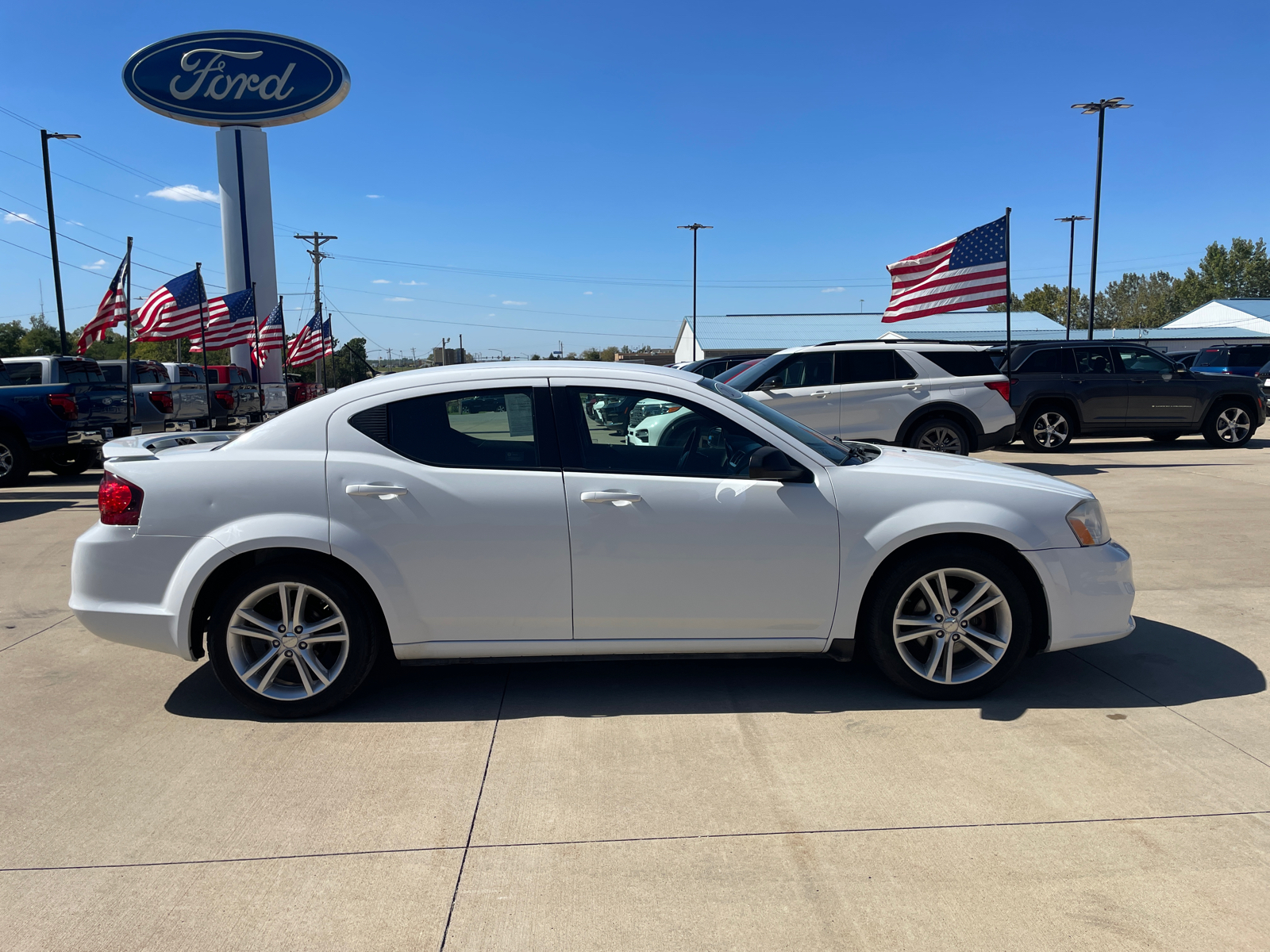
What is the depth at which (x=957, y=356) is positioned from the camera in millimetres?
11766

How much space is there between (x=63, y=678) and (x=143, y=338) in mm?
17620

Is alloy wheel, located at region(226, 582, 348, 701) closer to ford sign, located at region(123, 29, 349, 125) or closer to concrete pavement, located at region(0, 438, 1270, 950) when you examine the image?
concrete pavement, located at region(0, 438, 1270, 950)

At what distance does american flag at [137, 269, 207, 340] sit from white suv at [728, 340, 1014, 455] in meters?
14.5

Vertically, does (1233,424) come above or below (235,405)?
below

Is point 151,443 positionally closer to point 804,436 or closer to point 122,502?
point 122,502

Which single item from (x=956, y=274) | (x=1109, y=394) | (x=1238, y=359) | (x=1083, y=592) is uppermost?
(x=956, y=274)

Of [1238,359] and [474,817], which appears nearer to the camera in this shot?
[474,817]

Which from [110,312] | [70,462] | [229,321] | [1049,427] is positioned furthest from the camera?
[229,321]

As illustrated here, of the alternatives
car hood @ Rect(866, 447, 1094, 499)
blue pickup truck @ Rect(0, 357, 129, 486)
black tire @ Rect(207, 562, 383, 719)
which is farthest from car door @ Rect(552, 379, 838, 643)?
blue pickup truck @ Rect(0, 357, 129, 486)

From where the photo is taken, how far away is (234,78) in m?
34.4

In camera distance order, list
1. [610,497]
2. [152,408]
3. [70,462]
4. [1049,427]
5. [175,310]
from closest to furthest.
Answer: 1. [610,497]
2. [70,462]
3. [152,408]
4. [1049,427]
5. [175,310]

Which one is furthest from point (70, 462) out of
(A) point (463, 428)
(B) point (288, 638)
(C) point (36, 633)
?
(A) point (463, 428)

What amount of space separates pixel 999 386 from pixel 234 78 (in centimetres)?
3379

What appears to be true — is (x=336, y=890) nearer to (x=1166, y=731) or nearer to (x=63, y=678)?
(x=63, y=678)
